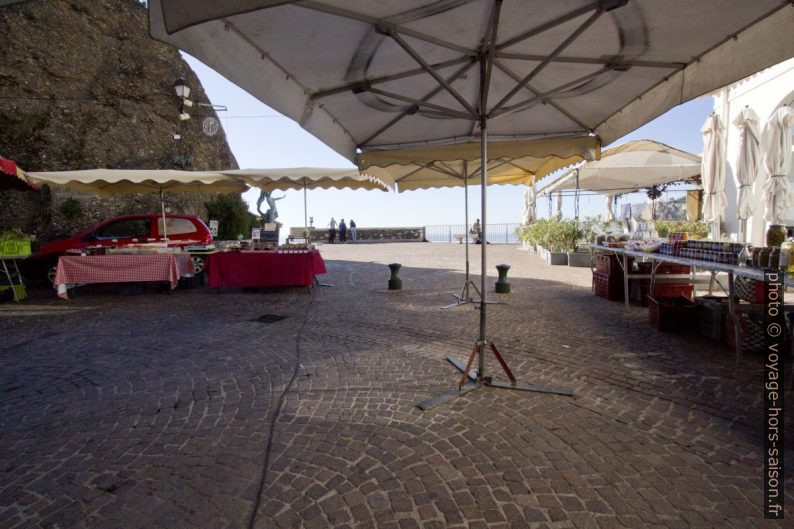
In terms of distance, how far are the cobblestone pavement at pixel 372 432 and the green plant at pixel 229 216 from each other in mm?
14715

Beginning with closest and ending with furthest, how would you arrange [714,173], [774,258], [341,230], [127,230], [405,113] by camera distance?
[774,258] < [405,113] < [714,173] < [127,230] < [341,230]

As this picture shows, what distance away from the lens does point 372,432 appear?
282 centimetres

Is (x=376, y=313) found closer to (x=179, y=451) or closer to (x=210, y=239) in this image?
(x=179, y=451)

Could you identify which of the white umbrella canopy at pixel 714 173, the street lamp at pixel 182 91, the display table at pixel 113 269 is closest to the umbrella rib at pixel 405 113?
the display table at pixel 113 269

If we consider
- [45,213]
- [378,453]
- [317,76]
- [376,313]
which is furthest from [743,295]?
[45,213]

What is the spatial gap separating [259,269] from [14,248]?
4.70 m

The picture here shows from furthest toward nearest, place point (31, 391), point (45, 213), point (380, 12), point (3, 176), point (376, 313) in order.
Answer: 1. point (45, 213)
2. point (3, 176)
3. point (376, 313)
4. point (31, 391)
5. point (380, 12)

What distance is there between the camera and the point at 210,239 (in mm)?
10758

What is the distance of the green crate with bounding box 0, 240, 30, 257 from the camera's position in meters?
7.93

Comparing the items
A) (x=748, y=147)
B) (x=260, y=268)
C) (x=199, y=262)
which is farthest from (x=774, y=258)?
(x=199, y=262)

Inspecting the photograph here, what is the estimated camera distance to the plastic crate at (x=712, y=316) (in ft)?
15.6

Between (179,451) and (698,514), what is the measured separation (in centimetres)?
296

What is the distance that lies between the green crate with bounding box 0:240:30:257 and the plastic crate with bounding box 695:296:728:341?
11.8 metres

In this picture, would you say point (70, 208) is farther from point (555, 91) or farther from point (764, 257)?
point (764, 257)
